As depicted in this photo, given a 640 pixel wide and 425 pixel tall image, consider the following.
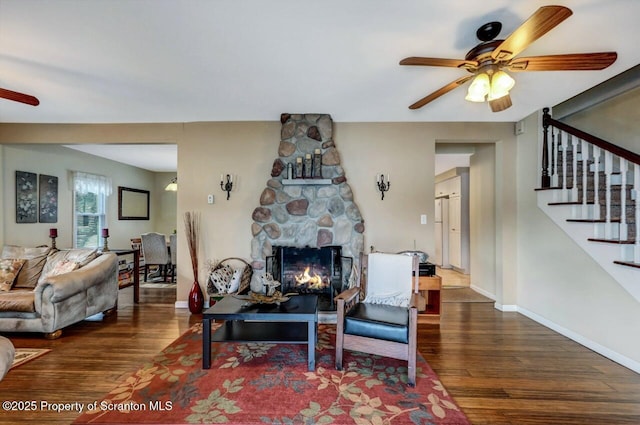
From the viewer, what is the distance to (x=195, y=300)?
12.7 ft

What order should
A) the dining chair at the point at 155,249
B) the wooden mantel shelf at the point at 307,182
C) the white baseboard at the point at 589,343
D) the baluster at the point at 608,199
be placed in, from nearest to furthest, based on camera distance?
the white baseboard at the point at 589,343
the baluster at the point at 608,199
the wooden mantel shelf at the point at 307,182
the dining chair at the point at 155,249

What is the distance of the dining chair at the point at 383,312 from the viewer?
2256mm

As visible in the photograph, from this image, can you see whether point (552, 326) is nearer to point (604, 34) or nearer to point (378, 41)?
point (604, 34)

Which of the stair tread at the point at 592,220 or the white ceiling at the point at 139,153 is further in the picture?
the white ceiling at the point at 139,153

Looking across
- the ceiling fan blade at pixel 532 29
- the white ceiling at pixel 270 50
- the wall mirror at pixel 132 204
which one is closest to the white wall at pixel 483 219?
the white ceiling at pixel 270 50

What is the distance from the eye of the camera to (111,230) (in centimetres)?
643

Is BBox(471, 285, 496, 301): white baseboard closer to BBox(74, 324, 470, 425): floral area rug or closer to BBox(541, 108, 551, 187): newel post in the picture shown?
BBox(541, 108, 551, 187): newel post

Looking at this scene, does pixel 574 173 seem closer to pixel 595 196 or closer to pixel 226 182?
pixel 595 196

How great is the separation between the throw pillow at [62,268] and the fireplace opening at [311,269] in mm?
2222

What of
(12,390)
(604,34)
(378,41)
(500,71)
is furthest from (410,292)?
(12,390)

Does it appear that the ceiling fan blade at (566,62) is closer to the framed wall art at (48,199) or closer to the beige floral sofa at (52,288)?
the beige floral sofa at (52,288)

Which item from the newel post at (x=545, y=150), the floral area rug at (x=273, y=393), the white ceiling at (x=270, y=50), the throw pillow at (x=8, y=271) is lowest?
the floral area rug at (x=273, y=393)

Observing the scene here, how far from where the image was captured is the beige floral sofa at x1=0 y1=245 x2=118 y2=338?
300 cm

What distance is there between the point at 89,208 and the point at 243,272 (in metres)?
4.23
